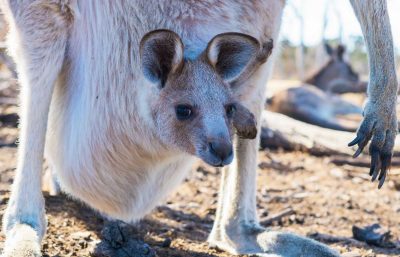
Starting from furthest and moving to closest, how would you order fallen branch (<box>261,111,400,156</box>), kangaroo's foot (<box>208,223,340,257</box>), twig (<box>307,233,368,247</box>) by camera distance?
fallen branch (<box>261,111,400,156</box>) < twig (<box>307,233,368,247</box>) < kangaroo's foot (<box>208,223,340,257</box>)

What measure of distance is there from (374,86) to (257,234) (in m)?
0.87

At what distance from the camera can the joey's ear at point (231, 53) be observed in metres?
2.66

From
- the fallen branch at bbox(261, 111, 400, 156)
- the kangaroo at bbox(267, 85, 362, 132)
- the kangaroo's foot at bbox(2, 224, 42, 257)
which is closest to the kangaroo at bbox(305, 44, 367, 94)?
the kangaroo at bbox(267, 85, 362, 132)

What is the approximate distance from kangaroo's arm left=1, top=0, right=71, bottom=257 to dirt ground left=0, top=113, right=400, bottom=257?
0.67 ft

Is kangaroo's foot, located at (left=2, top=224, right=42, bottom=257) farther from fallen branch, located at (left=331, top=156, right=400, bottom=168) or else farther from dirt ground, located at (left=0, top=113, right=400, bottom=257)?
fallen branch, located at (left=331, top=156, right=400, bottom=168)

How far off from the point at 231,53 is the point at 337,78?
8.18m

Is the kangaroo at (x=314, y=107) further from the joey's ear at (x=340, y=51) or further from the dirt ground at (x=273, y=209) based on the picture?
the joey's ear at (x=340, y=51)

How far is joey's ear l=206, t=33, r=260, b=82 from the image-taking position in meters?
2.66

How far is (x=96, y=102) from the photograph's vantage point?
298 cm

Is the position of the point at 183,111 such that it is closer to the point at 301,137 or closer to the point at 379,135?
the point at 379,135

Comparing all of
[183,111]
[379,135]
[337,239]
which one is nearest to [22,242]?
[183,111]

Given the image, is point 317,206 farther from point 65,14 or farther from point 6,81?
point 6,81

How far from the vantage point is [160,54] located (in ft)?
8.65

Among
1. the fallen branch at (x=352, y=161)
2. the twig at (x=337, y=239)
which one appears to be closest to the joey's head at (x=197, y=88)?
the twig at (x=337, y=239)
